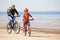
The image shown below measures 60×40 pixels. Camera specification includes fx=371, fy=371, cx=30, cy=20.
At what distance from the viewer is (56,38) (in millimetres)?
17922

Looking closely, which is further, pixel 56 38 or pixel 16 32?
pixel 16 32

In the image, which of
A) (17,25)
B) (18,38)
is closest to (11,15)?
(17,25)

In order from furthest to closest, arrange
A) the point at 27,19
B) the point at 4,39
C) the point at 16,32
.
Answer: the point at 16,32
the point at 27,19
the point at 4,39

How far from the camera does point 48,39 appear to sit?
17312 millimetres

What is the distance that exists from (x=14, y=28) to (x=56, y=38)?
2.93 metres

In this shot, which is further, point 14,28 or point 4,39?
point 14,28

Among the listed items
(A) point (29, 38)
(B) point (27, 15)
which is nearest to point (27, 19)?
(B) point (27, 15)

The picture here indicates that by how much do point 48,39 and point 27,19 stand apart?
1980 mm

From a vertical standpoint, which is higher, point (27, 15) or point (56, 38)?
point (27, 15)

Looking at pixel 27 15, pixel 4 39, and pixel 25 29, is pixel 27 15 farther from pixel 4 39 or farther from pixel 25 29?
pixel 4 39

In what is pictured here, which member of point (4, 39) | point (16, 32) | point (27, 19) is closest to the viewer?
point (4, 39)

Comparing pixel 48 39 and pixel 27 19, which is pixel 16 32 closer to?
pixel 27 19

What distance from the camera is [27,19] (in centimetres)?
1875

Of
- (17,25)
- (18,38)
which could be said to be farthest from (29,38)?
(17,25)
